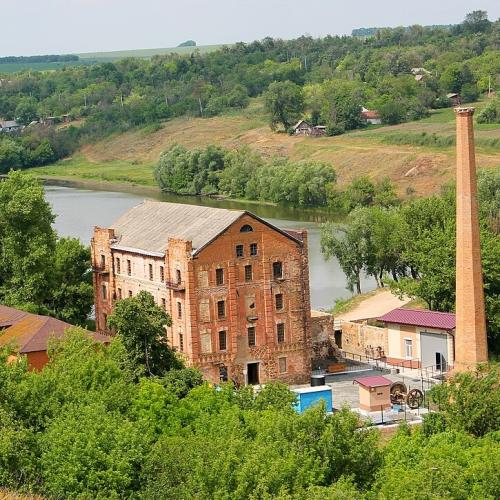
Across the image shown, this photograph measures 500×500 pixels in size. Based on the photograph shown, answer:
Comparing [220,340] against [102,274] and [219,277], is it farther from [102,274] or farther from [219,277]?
[102,274]

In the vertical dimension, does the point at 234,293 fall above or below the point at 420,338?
above

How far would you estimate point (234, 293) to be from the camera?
52.0 metres

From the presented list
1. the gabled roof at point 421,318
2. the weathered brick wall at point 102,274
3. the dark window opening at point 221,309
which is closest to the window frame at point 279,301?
the dark window opening at point 221,309

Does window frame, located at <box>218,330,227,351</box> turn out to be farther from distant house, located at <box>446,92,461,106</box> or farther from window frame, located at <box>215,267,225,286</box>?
distant house, located at <box>446,92,461,106</box>

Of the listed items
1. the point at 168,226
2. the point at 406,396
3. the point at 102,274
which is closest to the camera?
the point at 406,396

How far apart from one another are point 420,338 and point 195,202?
2906 inches

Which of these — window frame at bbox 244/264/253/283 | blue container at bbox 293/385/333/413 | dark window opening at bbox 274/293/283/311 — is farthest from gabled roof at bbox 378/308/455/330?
blue container at bbox 293/385/333/413

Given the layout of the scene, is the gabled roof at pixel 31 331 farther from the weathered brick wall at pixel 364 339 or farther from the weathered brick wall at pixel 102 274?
the weathered brick wall at pixel 364 339

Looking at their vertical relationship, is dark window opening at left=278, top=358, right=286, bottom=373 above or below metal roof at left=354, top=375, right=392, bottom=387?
below

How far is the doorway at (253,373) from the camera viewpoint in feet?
171

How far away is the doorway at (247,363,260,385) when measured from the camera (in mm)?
52156

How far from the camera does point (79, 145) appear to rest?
618 ft

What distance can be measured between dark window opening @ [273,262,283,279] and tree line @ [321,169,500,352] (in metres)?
8.47

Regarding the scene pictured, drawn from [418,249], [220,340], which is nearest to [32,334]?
[220,340]
